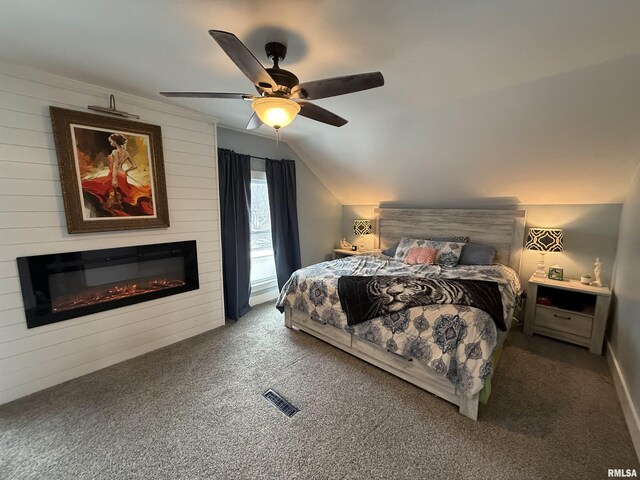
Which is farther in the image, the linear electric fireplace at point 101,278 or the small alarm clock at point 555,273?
the small alarm clock at point 555,273

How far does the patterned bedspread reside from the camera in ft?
5.80

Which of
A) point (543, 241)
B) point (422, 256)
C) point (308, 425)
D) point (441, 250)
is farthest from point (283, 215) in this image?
point (543, 241)

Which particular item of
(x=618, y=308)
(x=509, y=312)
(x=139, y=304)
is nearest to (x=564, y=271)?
(x=618, y=308)

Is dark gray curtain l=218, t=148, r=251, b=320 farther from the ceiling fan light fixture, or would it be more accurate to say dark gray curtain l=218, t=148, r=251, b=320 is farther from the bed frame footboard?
the ceiling fan light fixture

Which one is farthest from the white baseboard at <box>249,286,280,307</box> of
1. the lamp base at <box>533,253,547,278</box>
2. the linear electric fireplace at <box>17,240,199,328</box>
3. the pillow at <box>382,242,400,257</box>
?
the lamp base at <box>533,253,547,278</box>

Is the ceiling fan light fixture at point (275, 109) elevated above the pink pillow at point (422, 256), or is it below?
above

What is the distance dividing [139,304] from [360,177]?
10.4ft

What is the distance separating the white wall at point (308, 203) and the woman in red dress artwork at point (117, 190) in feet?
4.01

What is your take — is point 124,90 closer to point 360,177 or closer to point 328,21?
point 328,21

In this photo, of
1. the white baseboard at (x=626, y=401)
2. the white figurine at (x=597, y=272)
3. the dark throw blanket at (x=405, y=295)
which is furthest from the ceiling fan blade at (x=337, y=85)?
the white figurine at (x=597, y=272)

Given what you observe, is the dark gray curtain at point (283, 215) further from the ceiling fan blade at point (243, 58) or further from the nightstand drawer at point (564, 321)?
the nightstand drawer at point (564, 321)

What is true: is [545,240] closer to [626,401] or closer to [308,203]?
[626,401]

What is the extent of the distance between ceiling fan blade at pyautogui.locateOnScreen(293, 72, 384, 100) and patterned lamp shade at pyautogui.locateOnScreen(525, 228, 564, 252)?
2654 millimetres

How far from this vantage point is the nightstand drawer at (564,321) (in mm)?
2586
